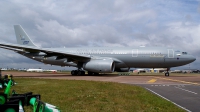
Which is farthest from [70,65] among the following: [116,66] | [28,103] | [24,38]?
[28,103]

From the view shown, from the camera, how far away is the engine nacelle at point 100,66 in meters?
25.5

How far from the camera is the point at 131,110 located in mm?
6320

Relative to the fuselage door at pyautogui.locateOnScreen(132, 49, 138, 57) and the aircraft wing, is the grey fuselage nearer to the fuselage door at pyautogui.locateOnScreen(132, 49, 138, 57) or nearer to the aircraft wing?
the fuselage door at pyautogui.locateOnScreen(132, 49, 138, 57)

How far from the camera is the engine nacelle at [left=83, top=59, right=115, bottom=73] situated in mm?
25531

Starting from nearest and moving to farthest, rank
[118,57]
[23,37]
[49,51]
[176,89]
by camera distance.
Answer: [176,89]
[49,51]
[118,57]
[23,37]

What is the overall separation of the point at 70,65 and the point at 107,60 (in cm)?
692

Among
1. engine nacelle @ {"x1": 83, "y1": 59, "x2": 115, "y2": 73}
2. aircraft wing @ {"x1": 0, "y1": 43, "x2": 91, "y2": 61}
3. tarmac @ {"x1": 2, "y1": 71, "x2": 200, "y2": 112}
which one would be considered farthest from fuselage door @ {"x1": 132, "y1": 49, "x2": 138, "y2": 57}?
tarmac @ {"x1": 2, "y1": 71, "x2": 200, "y2": 112}

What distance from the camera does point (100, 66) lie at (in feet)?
84.9

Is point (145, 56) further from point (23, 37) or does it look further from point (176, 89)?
point (23, 37)

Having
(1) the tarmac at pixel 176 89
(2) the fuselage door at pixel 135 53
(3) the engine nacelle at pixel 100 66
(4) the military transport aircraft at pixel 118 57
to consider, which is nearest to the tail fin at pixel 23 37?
(4) the military transport aircraft at pixel 118 57

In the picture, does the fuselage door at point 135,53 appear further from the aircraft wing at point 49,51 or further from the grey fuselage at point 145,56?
the aircraft wing at point 49,51

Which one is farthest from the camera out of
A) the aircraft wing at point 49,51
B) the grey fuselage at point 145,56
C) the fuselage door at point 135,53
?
the fuselage door at point 135,53

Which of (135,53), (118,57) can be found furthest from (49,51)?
(135,53)

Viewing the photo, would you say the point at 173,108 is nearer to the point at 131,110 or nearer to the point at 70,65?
the point at 131,110
